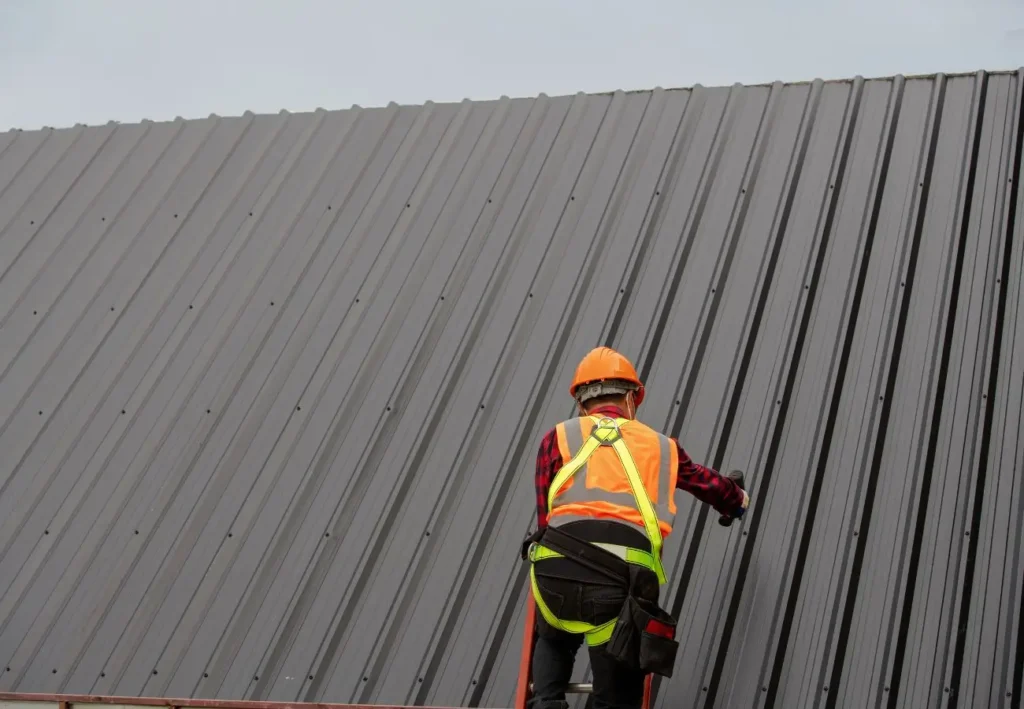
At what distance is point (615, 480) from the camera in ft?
15.1

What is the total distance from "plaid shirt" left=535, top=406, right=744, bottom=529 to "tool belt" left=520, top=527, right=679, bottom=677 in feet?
0.85

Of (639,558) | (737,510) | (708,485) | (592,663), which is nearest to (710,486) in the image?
(708,485)

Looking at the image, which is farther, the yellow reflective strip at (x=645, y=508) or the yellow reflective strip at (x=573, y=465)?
the yellow reflective strip at (x=573, y=465)

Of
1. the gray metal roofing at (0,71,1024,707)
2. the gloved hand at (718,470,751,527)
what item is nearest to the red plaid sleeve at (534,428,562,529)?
the gloved hand at (718,470,751,527)

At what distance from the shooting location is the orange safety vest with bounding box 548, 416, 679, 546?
4.58 m

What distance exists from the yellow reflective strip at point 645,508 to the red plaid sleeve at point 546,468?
303mm

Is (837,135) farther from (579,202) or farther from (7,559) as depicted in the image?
(7,559)

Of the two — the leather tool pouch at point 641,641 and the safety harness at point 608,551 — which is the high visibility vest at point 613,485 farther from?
the leather tool pouch at point 641,641

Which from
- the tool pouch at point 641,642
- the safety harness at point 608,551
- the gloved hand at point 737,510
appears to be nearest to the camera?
the tool pouch at point 641,642

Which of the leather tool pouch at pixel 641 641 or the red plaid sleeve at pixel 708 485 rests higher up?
the red plaid sleeve at pixel 708 485

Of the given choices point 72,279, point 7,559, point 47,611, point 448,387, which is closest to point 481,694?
point 448,387

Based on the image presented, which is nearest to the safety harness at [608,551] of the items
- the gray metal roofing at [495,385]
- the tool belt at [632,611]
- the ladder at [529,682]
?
the tool belt at [632,611]

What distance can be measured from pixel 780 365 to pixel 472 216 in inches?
90.5

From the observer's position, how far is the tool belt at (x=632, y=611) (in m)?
4.32
